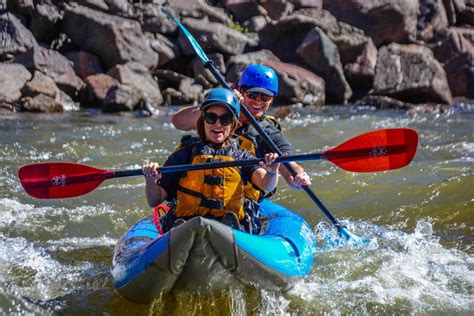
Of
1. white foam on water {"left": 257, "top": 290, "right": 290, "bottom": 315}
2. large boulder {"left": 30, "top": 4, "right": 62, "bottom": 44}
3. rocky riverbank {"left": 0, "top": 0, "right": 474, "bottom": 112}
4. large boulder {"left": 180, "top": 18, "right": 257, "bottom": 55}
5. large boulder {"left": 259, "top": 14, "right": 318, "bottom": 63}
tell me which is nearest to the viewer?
white foam on water {"left": 257, "top": 290, "right": 290, "bottom": 315}

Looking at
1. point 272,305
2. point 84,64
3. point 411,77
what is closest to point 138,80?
point 84,64

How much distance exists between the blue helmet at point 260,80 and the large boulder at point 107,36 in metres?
8.92

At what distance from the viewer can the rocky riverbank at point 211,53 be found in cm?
1202

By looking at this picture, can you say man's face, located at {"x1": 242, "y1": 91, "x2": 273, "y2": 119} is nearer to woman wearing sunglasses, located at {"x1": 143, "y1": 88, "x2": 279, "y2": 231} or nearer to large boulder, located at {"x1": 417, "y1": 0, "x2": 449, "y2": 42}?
woman wearing sunglasses, located at {"x1": 143, "y1": 88, "x2": 279, "y2": 231}

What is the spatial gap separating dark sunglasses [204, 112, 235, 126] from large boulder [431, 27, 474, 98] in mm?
12356

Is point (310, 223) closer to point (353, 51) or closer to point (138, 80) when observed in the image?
point (138, 80)

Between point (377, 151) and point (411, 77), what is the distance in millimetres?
10562

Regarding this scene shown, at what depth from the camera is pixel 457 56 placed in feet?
49.4

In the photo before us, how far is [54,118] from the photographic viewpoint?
10430mm

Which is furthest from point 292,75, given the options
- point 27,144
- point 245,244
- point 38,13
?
point 245,244

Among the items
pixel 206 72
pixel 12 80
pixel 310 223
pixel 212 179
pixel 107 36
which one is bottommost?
pixel 206 72

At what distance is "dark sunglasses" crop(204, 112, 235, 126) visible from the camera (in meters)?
3.51

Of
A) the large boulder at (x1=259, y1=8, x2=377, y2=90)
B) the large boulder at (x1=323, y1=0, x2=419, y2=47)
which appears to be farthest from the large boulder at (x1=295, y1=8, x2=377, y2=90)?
the large boulder at (x1=323, y1=0, x2=419, y2=47)

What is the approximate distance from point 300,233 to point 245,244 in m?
Result: 1.00
